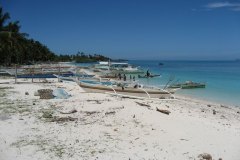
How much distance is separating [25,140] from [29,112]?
4179 millimetres

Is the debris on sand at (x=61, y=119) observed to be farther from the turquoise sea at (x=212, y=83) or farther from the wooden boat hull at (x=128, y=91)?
the turquoise sea at (x=212, y=83)

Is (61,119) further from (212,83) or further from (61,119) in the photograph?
(212,83)

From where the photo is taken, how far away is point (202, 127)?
12016 millimetres

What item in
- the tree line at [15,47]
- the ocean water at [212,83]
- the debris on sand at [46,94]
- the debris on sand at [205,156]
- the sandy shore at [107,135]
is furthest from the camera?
the tree line at [15,47]

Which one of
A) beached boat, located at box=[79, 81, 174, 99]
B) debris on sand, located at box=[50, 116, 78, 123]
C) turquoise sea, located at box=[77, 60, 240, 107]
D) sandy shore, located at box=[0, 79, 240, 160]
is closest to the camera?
sandy shore, located at box=[0, 79, 240, 160]

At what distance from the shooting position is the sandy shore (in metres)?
8.61

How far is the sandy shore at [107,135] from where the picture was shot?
8609 millimetres

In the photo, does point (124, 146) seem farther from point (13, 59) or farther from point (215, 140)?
point (13, 59)

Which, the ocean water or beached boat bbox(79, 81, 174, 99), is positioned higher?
beached boat bbox(79, 81, 174, 99)

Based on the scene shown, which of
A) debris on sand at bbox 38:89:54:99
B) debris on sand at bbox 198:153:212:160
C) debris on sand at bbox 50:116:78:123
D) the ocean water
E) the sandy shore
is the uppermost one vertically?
debris on sand at bbox 38:89:54:99

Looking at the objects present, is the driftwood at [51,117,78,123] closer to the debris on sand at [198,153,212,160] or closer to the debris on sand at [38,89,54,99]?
the debris on sand at [198,153,212,160]

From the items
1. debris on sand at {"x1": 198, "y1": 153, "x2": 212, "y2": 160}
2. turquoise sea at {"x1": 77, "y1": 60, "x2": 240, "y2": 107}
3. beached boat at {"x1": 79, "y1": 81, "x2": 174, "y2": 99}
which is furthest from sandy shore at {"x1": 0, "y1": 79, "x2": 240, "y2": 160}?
turquoise sea at {"x1": 77, "y1": 60, "x2": 240, "y2": 107}

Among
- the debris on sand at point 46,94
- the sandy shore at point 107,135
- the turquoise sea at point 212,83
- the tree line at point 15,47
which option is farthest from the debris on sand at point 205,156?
the tree line at point 15,47

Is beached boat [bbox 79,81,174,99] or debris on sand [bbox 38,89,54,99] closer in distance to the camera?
debris on sand [bbox 38,89,54,99]
